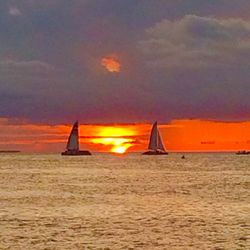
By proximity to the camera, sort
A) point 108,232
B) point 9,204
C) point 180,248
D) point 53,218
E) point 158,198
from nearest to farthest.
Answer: point 180,248 → point 108,232 → point 53,218 → point 9,204 → point 158,198

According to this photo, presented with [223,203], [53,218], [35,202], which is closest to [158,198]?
[223,203]

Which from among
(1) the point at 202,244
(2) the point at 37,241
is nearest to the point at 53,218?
(2) the point at 37,241

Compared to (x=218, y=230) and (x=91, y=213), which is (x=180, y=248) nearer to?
(x=218, y=230)

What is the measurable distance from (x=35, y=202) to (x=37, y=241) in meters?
30.6

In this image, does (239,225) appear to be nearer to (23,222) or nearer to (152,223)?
(152,223)

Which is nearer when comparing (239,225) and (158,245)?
(158,245)

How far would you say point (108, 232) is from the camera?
43000 millimetres

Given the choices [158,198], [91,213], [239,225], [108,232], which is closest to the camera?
[108,232]

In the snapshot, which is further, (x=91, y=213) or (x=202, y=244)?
(x=91, y=213)

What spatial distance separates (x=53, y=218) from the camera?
5131cm

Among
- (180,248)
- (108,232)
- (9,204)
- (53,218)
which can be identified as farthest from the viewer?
(9,204)

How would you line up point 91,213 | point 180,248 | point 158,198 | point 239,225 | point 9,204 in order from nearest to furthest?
point 180,248 → point 239,225 → point 91,213 → point 9,204 → point 158,198

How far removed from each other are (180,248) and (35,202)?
113 feet

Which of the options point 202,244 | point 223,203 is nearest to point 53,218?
point 202,244
